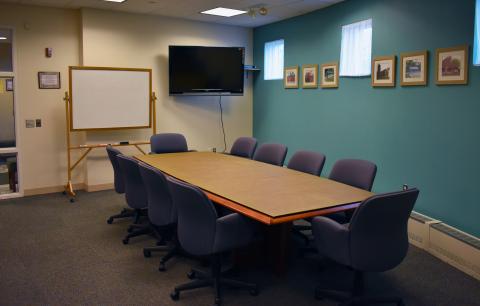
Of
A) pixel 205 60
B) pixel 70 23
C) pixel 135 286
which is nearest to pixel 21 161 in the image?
pixel 70 23

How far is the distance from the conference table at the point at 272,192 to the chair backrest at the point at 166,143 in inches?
36.8

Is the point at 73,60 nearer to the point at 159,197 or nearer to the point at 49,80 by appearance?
the point at 49,80

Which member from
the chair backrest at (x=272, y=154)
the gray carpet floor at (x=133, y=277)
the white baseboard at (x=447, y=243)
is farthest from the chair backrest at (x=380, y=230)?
the chair backrest at (x=272, y=154)

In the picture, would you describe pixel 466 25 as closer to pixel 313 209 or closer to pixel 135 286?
pixel 313 209

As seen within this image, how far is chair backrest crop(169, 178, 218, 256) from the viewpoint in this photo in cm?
271

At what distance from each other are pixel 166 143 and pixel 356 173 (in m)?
2.88

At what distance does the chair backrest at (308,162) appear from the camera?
415 centimetres

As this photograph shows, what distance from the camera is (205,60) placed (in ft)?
22.3

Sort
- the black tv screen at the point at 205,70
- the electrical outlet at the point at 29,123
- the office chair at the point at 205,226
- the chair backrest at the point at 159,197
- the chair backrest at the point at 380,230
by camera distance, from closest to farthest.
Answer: the chair backrest at the point at 380,230
the office chair at the point at 205,226
the chair backrest at the point at 159,197
the electrical outlet at the point at 29,123
the black tv screen at the point at 205,70

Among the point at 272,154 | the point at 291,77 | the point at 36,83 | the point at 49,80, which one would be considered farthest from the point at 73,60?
the point at 272,154

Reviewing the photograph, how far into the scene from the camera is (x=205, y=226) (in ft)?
9.09

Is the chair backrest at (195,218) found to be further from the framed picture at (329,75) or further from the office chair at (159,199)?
the framed picture at (329,75)

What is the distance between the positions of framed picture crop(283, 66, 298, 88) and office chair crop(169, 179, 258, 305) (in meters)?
4.01

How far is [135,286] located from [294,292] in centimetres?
123
